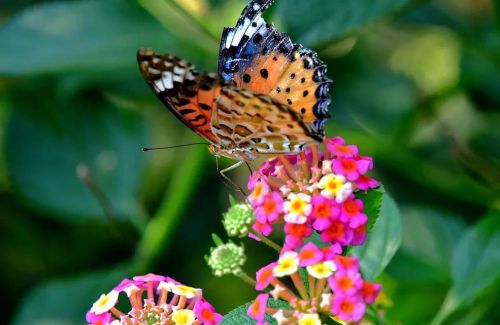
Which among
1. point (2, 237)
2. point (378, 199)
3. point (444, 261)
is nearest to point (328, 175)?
point (378, 199)

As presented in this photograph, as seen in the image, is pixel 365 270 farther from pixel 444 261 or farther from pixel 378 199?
pixel 444 261

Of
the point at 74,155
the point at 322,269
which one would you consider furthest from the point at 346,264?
the point at 74,155

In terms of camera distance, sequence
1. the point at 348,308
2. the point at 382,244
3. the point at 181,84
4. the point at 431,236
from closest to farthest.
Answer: the point at 348,308 < the point at 181,84 < the point at 382,244 < the point at 431,236

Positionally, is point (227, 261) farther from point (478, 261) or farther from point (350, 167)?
point (478, 261)

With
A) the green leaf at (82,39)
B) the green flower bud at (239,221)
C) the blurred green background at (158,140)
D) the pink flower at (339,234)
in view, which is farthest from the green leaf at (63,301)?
the pink flower at (339,234)

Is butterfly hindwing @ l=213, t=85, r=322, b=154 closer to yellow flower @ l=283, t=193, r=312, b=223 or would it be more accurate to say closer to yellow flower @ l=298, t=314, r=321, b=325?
yellow flower @ l=283, t=193, r=312, b=223

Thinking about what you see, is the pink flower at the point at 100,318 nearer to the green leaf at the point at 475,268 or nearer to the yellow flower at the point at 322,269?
the yellow flower at the point at 322,269

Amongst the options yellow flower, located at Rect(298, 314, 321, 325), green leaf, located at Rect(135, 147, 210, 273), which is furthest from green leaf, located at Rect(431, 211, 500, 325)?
green leaf, located at Rect(135, 147, 210, 273)

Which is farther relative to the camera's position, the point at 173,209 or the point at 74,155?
the point at 74,155
